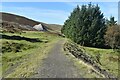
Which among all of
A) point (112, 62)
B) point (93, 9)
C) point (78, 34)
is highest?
point (93, 9)

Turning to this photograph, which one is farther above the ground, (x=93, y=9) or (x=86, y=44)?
(x=93, y=9)

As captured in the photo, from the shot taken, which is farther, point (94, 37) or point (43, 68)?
point (94, 37)

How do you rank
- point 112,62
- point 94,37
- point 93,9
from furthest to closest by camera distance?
point 93,9, point 94,37, point 112,62

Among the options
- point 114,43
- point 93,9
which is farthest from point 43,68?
point 93,9

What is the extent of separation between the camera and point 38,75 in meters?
18.3

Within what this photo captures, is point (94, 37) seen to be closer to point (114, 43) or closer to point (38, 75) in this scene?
point (114, 43)

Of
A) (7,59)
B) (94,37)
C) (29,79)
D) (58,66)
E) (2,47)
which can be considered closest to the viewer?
(29,79)

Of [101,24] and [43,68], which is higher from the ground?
[101,24]

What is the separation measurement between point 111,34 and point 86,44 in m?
8.47

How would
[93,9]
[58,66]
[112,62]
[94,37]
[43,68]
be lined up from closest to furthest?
1. [43,68]
2. [58,66]
3. [112,62]
4. [94,37]
5. [93,9]

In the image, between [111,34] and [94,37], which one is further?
[94,37]

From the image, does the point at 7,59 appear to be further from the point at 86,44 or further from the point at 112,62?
the point at 86,44

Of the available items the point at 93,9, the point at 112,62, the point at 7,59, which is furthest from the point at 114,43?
the point at 7,59

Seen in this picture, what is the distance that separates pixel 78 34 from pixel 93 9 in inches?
340
